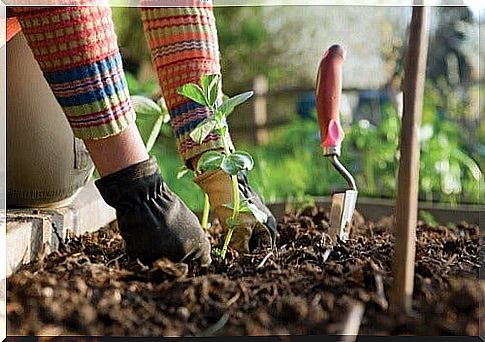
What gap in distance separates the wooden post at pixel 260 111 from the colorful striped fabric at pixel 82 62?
197 cm

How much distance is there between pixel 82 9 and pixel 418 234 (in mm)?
649

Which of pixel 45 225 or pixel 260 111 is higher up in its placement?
pixel 45 225

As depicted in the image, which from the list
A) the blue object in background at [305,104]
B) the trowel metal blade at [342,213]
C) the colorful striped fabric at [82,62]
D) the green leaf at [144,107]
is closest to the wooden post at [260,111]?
the blue object in background at [305,104]

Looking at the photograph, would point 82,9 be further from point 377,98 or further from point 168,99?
point 377,98

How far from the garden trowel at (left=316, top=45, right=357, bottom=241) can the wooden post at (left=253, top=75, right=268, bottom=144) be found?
1.74 m

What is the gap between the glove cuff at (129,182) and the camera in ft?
2.50

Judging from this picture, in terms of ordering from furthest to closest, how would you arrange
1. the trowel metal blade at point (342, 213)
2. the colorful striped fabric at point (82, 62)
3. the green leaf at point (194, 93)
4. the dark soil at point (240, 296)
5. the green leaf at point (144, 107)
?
1. the green leaf at point (144, 107)
2. the trowel metal blade at point (342, 213)
3. the green leaf at point (194, 93)
4. the colorful striped fabric at point (82, 62)
5. the dark soil at point (240, 296)

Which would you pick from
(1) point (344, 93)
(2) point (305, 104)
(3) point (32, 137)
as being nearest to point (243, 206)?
(3) point (32, 137)

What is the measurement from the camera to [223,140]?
0.85 meters

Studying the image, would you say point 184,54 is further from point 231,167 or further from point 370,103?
point 370,103

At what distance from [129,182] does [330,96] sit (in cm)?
29

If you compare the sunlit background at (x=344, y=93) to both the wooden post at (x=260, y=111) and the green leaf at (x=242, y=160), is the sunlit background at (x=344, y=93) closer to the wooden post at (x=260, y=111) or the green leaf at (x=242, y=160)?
the wooden post at (x=260, y=111)

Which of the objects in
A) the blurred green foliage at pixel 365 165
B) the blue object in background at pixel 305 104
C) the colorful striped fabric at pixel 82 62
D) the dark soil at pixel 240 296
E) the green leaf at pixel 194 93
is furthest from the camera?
the blue object in background at pixel 305 104

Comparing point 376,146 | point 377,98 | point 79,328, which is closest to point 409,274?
point 79,328
